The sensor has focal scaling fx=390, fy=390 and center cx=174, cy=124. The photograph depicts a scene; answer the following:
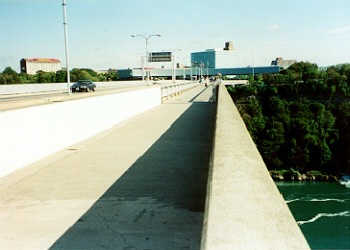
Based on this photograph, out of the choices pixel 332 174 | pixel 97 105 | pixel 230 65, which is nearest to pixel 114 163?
Result: pixel 97 105

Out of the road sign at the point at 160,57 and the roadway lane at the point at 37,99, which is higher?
the road sign at the point at 160,57

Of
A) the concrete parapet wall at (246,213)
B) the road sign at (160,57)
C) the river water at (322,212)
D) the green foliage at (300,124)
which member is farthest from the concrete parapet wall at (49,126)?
the road sign at (160,57)

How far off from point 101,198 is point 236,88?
110m

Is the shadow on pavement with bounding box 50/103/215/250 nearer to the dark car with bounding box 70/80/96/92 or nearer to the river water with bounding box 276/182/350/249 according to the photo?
the river water with bounding box 276/182/350/249

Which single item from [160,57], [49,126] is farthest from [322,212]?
[160,57]

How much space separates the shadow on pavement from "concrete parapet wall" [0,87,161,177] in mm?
2234

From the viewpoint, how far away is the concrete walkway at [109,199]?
4.59 m

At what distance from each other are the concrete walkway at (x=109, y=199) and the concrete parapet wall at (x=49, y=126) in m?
0.28

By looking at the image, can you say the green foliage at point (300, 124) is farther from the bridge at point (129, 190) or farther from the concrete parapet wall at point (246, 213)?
the concrete parapet wall at point (246, 213)

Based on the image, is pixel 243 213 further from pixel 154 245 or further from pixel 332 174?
pixel 332 174

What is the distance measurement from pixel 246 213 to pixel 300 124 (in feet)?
274

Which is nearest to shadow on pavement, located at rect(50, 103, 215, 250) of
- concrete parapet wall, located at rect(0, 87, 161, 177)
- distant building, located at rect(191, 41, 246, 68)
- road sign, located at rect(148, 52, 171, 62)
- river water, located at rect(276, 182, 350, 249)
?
concrete parapet wall, located at rect(0, 87, 161, 177)

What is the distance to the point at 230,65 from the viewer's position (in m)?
188

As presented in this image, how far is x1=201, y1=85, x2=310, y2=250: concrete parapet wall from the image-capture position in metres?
2.12
